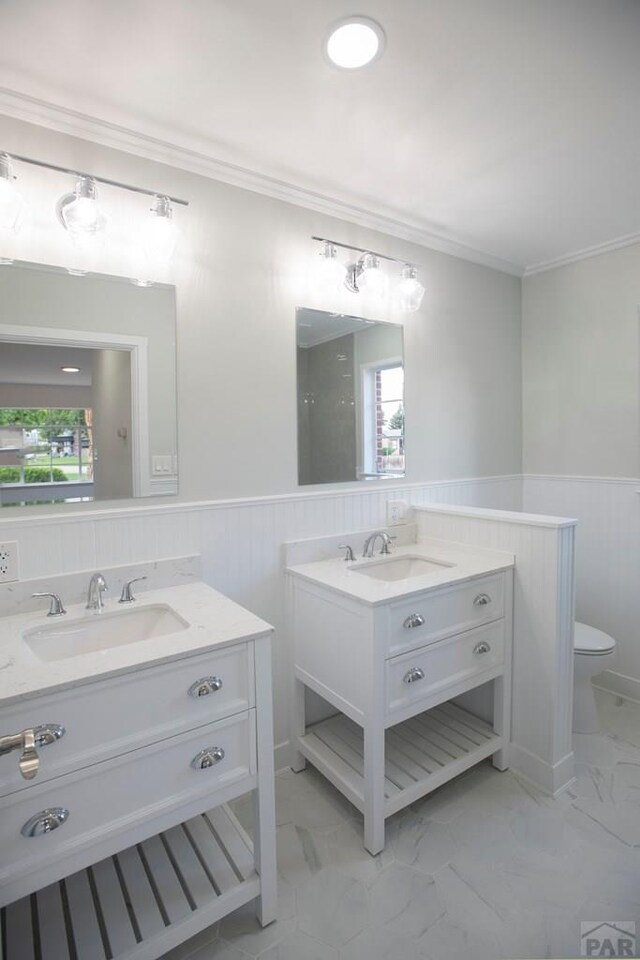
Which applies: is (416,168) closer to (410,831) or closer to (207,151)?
(207,151)

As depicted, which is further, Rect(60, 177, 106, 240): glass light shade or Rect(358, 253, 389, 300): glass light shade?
Rect(358, 253, 389, 300): glass light shade

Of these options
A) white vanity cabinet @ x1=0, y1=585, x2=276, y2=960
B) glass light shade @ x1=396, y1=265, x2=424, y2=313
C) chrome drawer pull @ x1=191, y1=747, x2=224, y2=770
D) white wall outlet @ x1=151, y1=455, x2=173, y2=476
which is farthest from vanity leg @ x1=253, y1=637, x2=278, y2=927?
glass light shade @ x1=396, y1=265, x2=424, y2=313

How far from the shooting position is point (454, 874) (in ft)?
4.78

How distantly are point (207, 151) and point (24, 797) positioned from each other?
1939mm

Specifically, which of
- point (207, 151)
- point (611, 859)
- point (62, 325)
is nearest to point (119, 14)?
point (207, 151)

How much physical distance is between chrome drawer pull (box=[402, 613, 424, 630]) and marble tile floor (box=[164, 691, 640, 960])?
698mm

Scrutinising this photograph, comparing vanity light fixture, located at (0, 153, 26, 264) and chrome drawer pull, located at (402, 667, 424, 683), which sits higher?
vanity light fixture, located at (0, 153, 26, 264)

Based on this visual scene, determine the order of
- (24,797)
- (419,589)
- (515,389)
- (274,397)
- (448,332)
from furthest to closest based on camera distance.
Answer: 1. (515,389)
2. (448,332)
3. (274,397)
4. (419,589)
5. (24,797)

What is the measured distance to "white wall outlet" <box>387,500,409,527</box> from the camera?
2268 millimetres

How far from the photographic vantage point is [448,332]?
2.54 m

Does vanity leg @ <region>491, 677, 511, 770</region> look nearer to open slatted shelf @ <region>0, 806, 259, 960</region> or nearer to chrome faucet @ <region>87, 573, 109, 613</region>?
open slatted shelf @ <region>0, 806, 259, 960</region>

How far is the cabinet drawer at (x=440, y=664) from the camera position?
62.1 inches

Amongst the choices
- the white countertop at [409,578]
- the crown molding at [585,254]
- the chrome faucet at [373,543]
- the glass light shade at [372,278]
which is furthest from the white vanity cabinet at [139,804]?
the crown molding at [585,254]

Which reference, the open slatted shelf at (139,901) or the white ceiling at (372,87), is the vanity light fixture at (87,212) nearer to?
the white ceiling at (372,87)
